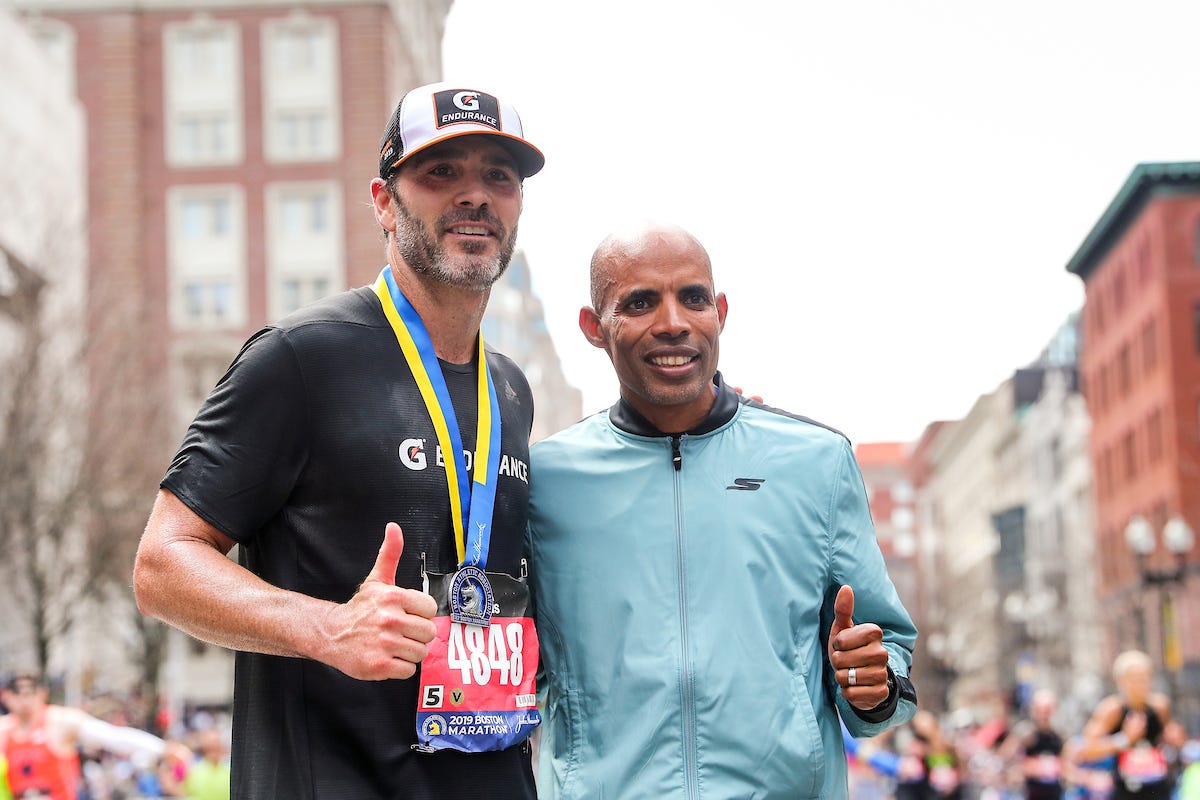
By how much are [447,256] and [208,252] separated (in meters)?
62.4

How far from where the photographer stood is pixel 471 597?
3.52 metres

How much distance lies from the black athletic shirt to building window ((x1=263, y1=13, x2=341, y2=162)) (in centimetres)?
6250

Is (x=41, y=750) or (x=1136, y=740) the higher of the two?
(x=41, y=750)

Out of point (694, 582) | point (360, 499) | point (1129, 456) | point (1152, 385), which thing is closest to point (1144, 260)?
point (1152, 385)

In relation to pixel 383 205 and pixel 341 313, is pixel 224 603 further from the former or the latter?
pixel 383 205

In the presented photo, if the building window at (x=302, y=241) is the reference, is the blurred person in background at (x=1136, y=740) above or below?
below

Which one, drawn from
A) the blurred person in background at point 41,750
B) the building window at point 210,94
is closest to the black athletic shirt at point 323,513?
the blurred person in background at point 41,750

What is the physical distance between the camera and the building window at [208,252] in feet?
207

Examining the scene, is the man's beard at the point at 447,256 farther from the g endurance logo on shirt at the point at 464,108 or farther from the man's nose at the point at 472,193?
the g endurance logo on shirt at the point at 464,108

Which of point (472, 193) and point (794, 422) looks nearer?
point (472, 193)

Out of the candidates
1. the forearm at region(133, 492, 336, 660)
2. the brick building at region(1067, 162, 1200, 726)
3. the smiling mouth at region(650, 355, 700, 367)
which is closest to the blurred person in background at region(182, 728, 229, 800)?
the smiling mouth at region(650, 355, 700, 367)

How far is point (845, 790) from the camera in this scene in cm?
390

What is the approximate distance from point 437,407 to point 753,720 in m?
1.04

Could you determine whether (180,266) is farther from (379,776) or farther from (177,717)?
(379,776)
